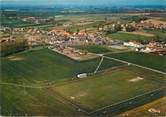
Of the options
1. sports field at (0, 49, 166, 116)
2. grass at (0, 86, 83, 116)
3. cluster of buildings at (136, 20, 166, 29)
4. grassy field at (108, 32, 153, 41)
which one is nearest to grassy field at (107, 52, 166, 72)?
sports field at (0, 49, 166, 116)

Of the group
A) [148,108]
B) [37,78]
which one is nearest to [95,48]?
[37,78]

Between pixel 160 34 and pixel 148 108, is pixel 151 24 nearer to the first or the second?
pixel 160 34

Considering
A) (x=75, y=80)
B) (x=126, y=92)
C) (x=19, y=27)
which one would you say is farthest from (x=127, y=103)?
(x=19, y=27)

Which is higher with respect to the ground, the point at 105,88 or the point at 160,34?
the point at 160,34

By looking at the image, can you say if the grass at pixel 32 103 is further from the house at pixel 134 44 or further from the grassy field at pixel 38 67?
the house at pixel 134 44

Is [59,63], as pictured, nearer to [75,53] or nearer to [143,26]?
[75,53]

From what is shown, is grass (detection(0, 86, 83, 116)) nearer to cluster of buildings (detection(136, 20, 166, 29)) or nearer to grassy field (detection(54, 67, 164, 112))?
grassy field (detection(54, 67, 164, 112))
